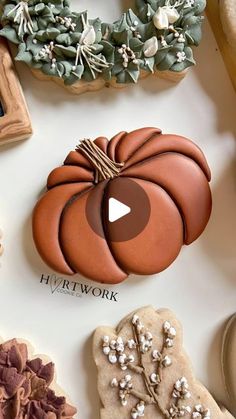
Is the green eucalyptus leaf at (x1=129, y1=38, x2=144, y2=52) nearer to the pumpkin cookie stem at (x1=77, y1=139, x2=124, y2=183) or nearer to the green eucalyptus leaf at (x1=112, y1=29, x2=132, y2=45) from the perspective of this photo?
the green eucalyptus leaf at (x1=112, y1=29, x2=132, y2=45)

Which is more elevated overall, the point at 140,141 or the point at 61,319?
the point at 140,141

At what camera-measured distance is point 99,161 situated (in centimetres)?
108

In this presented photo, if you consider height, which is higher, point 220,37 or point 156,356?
point 220,37

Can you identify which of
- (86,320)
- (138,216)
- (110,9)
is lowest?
(86,320)

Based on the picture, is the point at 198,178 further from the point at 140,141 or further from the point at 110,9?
the point at 110,9

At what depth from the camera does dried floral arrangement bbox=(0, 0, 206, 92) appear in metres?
1.08

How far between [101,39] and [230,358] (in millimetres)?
616

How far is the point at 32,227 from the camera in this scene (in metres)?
1.08

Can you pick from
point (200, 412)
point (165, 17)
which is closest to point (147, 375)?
point (200, 412)

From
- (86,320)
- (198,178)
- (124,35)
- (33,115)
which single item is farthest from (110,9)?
(86,320)

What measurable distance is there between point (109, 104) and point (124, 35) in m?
0.13

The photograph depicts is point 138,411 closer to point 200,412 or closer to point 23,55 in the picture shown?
point 200,412

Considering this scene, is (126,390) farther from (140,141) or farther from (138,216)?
(140,141)
